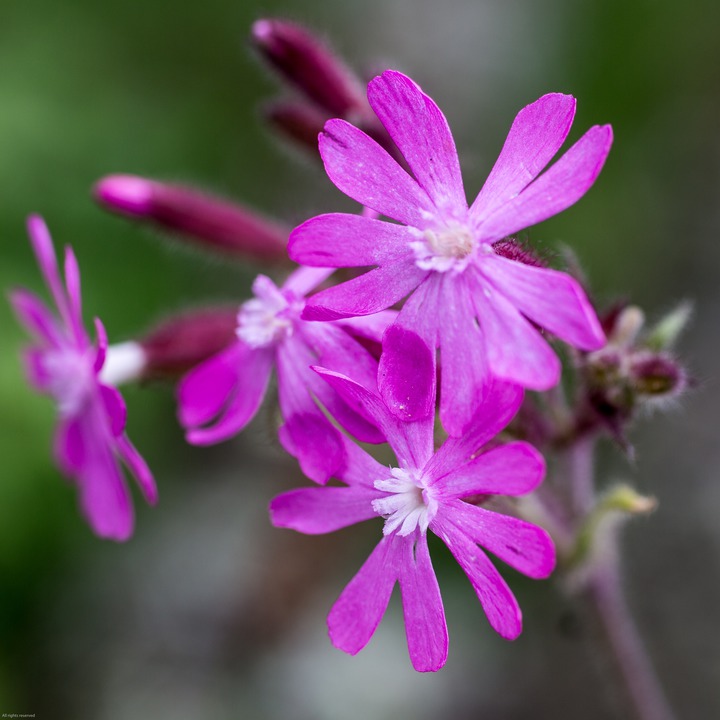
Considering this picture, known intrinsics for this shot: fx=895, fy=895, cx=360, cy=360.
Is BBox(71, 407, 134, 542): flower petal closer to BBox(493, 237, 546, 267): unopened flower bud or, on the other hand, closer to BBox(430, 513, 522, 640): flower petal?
BBox(430, 513, 522, 640): flower petal

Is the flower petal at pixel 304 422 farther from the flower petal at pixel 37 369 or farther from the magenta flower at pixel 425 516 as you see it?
the flower petal at pixel 37 369

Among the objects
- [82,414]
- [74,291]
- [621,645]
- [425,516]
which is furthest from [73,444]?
[621,645]

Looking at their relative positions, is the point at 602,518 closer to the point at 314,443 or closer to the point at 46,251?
the point at 314,443

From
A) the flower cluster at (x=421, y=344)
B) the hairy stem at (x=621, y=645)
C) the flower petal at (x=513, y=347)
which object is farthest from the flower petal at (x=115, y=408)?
the hairy stem at (x=621, y=645)

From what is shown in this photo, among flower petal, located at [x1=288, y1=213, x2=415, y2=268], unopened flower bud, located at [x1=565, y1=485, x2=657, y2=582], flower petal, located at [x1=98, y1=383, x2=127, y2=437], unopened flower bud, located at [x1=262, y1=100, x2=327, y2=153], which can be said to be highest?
unopened flower bud, located at [x1=262, y1=100, x2=327, y2=153]

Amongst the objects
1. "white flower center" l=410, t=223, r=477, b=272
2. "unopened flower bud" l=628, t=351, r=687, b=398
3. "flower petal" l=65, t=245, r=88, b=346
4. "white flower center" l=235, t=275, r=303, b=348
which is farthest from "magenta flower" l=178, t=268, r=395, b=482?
"unopened flower bud" l=628, t=351, r=687, b=398

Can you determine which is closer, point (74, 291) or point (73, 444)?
point (74, 291)
